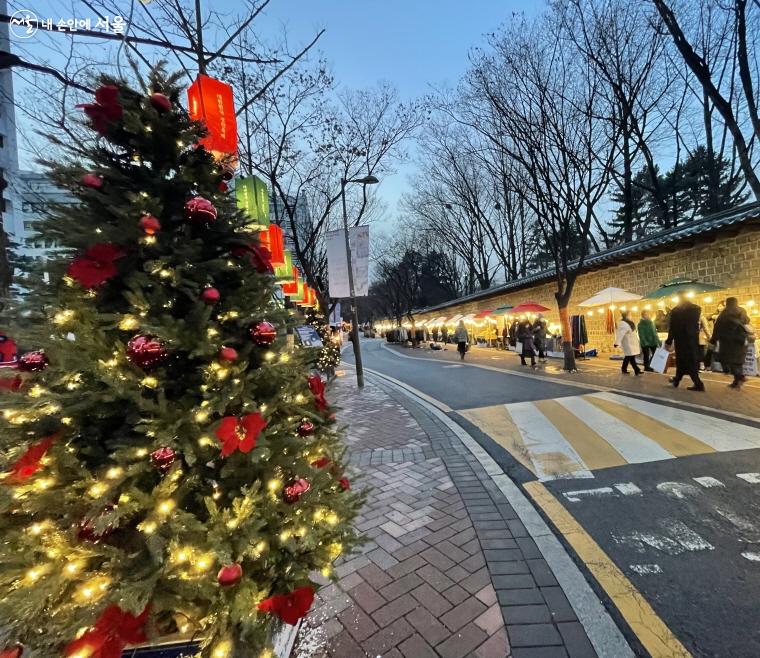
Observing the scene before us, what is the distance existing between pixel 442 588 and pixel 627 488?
2.30 m

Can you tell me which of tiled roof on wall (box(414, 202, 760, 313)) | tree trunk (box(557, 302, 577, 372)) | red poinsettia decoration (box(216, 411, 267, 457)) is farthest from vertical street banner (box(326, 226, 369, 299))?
red poinsettia decoration (box(216, 411, 267, 457))

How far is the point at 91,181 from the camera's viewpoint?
60.7 inches

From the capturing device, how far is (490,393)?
8.79 metres

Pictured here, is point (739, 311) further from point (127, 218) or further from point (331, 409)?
point (127, 218)

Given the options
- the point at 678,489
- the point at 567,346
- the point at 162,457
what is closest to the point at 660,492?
the point at 678,489

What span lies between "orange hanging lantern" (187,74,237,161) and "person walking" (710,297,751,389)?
30.6ft

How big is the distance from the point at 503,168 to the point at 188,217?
17525mm

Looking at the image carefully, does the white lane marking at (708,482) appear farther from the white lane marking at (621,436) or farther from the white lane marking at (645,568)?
the white lane marking at (645,568)

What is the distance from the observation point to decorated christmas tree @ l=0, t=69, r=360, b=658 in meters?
1.37

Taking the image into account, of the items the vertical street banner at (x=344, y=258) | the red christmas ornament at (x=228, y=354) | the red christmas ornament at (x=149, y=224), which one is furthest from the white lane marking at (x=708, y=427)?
the vertical street banner at (x=344, y=258)

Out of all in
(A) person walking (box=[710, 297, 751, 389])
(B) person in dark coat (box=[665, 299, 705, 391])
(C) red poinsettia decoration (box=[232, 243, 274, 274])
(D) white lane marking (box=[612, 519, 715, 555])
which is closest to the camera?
(C) red poinsettia decoration (box=[232, 243, 274, 274])

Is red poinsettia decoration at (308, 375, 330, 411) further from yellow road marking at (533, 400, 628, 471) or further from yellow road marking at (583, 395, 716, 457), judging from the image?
yellow road marking at (583, 395, 716, 457)

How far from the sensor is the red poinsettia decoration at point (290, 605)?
1.59m

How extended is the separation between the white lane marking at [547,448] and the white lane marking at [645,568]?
1.45m
